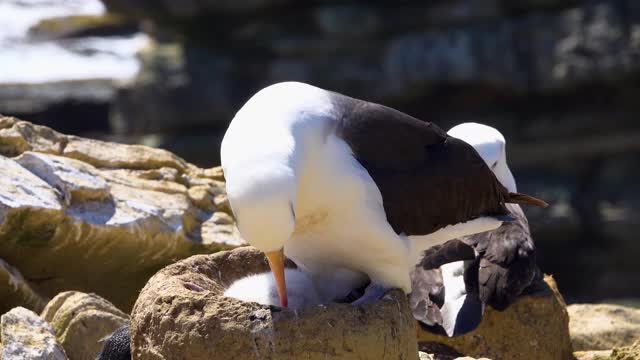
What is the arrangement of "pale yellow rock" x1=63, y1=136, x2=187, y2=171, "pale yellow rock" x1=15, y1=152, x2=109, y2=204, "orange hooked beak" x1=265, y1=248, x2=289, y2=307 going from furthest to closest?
"pale yellow rock" x1=63, y1=136, x2=187, y2=171, "pale yellow rock" x1=15, y1=152, x2=109, y2=204, "orange hooked beak" x1=265, y1=248, x2=289, y2=307

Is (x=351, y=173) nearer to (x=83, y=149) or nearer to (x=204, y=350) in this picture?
(x=204, y=350)

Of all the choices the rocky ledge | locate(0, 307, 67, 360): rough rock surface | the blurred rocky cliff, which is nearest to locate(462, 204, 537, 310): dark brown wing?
the rocky ledge

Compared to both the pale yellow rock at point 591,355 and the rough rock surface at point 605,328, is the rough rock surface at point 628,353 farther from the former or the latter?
the rough rock surface at point 605,328

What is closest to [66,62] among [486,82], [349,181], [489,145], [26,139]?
[486,82]

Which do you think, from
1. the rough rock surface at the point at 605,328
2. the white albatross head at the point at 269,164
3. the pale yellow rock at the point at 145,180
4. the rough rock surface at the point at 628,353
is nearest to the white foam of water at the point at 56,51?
the pale yellow rock at the point at 145,180

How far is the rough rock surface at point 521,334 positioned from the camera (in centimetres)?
595

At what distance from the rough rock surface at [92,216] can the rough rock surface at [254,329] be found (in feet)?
5.74

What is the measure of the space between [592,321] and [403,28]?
9028mm

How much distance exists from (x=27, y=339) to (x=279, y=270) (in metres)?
1.12

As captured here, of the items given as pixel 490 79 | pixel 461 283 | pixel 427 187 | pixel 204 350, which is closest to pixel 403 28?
pixel 490 79

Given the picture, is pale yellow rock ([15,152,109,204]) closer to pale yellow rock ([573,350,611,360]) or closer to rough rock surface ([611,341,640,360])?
pale yellow rock ([573,350,611,360])

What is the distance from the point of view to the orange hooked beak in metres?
4.29

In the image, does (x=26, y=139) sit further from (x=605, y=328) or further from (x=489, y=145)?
(x=605, y=328)

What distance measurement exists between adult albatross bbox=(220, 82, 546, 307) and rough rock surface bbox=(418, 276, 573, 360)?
0.96 meters
